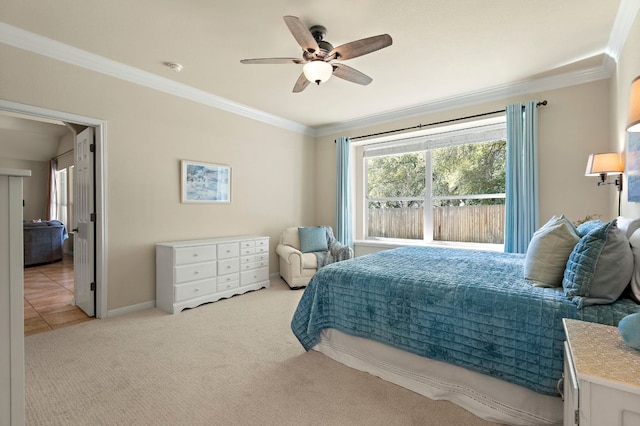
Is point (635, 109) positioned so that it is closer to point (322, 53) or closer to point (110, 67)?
point (322, 53)

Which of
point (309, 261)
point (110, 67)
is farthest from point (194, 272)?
point (110, 67)

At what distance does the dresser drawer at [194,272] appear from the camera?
3543 millimetres

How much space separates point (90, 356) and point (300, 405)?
71.8 inches

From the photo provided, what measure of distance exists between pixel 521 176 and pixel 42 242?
28.3ft

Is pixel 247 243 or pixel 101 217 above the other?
pixel 101 217

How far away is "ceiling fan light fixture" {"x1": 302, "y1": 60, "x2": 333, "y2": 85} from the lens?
8.31ft

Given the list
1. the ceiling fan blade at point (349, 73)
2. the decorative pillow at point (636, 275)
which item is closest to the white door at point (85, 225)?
the ceiling fan blade at point (349, 73)

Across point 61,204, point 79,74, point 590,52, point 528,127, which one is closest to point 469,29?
point 590,52

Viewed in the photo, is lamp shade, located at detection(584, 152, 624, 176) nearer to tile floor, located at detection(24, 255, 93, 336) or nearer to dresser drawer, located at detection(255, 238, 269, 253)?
dresser drawer, located at detection(255, 238, 269, 253)

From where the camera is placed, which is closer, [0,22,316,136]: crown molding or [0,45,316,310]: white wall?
[0,22,316,136]: crown molding

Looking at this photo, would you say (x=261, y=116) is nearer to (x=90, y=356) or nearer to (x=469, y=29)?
(x=469, y=29)

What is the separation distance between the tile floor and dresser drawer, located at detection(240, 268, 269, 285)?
1.71 metres

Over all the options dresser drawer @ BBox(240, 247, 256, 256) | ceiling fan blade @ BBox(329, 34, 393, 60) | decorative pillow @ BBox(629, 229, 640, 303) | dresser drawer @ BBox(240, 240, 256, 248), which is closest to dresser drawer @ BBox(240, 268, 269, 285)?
dresser drawer @ BBox(240, 247, 256, 256)

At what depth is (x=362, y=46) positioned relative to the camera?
235cm
